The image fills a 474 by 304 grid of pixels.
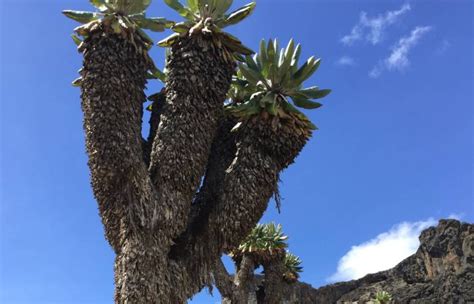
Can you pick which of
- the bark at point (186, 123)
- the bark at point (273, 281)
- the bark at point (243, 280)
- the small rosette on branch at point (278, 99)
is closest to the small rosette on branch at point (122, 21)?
the bark at point (186, 123)

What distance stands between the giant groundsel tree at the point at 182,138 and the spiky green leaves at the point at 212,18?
0.03 meters

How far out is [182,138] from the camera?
429 inches

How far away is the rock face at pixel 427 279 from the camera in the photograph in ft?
132

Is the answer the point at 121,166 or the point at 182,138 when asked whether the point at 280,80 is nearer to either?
the point at 182,138

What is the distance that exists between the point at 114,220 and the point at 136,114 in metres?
2.34

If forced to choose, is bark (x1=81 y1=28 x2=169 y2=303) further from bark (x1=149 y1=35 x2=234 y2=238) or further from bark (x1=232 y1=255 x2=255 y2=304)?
bark (x1=232 y1=255 x2=255 y2=304)

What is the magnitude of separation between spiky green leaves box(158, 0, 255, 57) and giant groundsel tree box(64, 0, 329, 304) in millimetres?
25

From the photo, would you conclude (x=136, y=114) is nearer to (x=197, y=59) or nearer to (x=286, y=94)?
(x=197, y=59)

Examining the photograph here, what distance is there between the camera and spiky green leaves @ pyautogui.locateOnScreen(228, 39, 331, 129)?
12242 mm

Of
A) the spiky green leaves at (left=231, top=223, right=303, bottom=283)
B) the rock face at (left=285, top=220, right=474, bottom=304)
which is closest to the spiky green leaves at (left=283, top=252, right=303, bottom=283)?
the spiky green leaves at (left=231, top=223, right=303, bottom=283)

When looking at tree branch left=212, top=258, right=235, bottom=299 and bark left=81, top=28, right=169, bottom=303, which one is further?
tree branch left=212, top=258, right=235, bottom=299

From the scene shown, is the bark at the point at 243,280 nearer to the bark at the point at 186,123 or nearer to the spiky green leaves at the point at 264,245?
the spiky green leaves at the point at 264,245

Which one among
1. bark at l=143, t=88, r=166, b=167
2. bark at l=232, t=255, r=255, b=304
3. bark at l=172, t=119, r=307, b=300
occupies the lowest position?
bark at l=172, t=119, r=307, b=300

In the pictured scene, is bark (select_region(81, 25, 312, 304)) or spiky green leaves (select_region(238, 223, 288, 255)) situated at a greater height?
spiky green leaves (select_region(238, 223, 288, 255))
